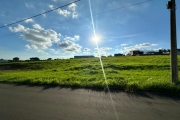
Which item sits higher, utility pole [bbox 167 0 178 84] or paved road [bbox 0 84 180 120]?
utility pole [bbox 167 0 178 84]

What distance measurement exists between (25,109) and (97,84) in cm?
377

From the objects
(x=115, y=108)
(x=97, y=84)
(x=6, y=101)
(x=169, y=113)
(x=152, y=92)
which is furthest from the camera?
(x=97, y=84)

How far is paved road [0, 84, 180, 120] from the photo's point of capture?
3.82 m

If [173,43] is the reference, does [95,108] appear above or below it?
below

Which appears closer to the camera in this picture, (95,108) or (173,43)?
(95,108)

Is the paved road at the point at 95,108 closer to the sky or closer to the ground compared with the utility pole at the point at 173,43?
closer to the ground

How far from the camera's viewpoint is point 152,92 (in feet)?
19.2

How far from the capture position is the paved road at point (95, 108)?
12.5 feet

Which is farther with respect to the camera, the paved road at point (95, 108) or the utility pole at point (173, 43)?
the utility pole at point (173, 43)

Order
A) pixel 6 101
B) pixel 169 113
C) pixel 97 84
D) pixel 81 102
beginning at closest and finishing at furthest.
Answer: pixel 169 113 < pixel 81 102 < pixel 6 101 < pixel 97 84

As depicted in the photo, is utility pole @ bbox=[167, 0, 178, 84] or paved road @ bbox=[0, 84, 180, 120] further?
utility pole @ bbox=[167, 0, 178, 84]

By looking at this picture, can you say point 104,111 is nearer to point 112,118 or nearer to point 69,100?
point 112,118

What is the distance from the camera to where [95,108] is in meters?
4.37

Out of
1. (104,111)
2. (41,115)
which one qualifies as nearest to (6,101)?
(41,115)
